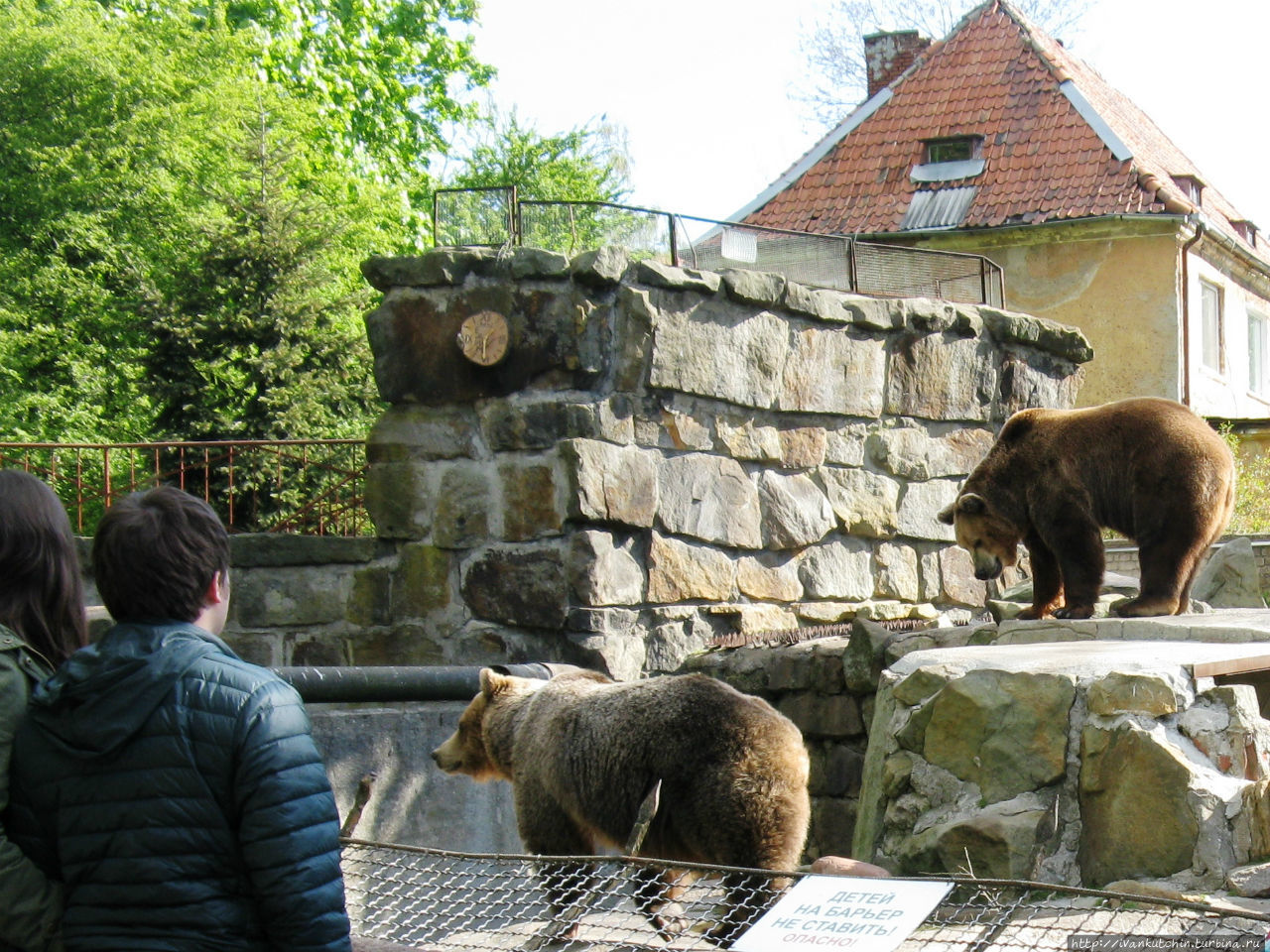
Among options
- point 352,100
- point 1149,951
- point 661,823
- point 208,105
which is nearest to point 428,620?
point 661,823

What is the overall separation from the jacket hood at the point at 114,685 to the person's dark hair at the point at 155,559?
1.8 inches

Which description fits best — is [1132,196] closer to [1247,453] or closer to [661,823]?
[1247,453]

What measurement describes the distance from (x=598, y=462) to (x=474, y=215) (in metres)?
1.56

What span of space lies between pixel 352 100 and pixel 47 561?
77.2 feet

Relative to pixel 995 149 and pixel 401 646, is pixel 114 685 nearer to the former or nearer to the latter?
pixel 401 646

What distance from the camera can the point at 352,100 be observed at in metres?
24.8

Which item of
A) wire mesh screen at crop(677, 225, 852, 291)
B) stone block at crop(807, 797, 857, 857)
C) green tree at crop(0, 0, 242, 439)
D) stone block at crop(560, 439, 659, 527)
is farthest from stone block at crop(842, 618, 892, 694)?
green tree at crop(0, 0, 242, 439)

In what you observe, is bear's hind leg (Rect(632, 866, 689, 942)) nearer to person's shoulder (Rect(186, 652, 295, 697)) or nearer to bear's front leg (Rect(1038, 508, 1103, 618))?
person's shoulder (Rect(186, 652, 295, 697))

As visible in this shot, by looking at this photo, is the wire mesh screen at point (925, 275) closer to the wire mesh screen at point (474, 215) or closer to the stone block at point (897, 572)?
the stone block at point (897, 572)

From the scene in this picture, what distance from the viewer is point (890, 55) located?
73.2 feet

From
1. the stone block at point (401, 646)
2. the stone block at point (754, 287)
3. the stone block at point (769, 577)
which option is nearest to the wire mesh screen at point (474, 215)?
the stone block at point (754, 287)

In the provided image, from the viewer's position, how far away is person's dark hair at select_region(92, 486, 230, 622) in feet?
7.89

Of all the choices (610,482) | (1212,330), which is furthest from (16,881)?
(1212,330)

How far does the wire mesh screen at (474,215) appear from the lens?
6875mm
